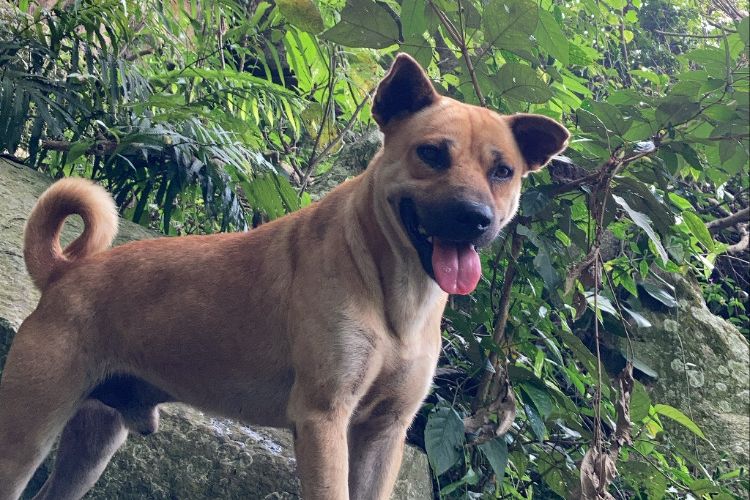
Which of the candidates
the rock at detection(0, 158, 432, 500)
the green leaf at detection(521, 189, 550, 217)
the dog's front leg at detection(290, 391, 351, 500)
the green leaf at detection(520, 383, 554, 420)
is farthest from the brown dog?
the green leaf at detection(520, 383, 554, 420)

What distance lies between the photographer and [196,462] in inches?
132

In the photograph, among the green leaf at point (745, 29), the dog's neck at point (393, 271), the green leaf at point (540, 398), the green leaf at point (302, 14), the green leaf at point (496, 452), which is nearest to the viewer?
the green leaf at point (745, 29)

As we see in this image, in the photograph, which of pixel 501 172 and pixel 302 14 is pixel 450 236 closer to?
pixel 501 172

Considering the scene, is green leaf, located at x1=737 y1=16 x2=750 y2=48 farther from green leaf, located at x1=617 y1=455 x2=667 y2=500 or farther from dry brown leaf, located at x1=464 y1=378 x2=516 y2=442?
green leaf, located at x1=617 y1=455 x2=667 y2=500

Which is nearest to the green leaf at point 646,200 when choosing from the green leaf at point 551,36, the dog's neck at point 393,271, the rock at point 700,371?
the green leaf at point 551,36

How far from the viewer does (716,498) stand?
3.74 m

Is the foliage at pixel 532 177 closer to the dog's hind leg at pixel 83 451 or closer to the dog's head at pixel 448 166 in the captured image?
the dog's head at pixel 448 166

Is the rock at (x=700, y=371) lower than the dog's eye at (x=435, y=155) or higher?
lower

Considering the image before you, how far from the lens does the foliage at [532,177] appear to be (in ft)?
10.3

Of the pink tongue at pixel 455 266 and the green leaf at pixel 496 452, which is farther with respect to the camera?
the green leaf at pixel 496 452

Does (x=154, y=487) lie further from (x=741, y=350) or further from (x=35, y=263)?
(x=741, y=350)

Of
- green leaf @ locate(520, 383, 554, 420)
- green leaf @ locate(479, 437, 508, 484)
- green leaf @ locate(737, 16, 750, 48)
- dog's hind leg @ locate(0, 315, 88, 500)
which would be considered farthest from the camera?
green leaf @ locate(520, 383, 554, 420)

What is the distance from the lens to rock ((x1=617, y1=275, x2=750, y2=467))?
476cm

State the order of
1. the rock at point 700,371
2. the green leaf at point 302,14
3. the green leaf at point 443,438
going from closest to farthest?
the green leaf at point 443,438 → the green leaf at point 302,14 → the rock at point 700,371
